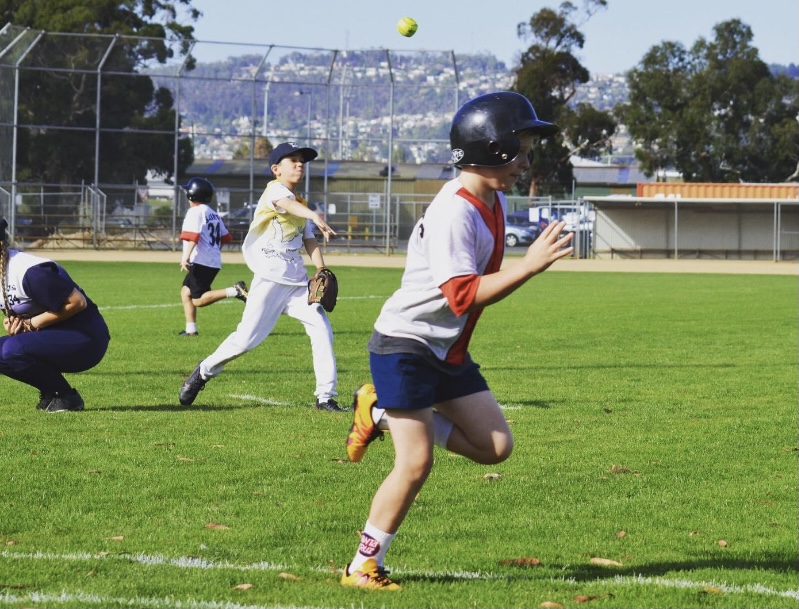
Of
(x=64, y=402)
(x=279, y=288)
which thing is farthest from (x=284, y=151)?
(x=64, y=402)

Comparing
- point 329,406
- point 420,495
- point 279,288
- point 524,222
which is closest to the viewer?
point 420,495

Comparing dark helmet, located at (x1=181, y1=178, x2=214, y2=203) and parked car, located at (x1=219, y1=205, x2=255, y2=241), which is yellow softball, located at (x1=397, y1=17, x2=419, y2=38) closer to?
dark helmet, located at (x1=181, y1=178, x2=214, y2=203)

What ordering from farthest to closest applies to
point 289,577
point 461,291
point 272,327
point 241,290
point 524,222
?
1. point 524,222
2. point 241,290
3. point 272,327
4. point 289,577
5. point 461,291

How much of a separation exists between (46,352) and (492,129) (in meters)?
5.00

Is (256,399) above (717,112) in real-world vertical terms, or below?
below

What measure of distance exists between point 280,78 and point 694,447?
126 feet

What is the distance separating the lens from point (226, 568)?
4980 millimetres

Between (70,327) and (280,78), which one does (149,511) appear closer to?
(70,327)

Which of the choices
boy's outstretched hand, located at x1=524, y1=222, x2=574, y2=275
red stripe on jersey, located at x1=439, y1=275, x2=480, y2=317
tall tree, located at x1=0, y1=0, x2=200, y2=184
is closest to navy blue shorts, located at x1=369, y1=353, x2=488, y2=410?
red stripe on jersey, located at x1=439, y1=275, x2=480, y2=317

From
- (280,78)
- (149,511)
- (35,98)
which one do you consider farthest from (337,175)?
(149,511)

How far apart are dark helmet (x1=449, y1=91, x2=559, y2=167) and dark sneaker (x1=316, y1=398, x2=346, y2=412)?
4848 millimetres

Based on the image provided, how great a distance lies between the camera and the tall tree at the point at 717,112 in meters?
65.9

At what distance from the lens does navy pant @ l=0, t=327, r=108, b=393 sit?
8.64 metres

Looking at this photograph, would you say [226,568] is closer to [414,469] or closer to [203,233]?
[414,469]
